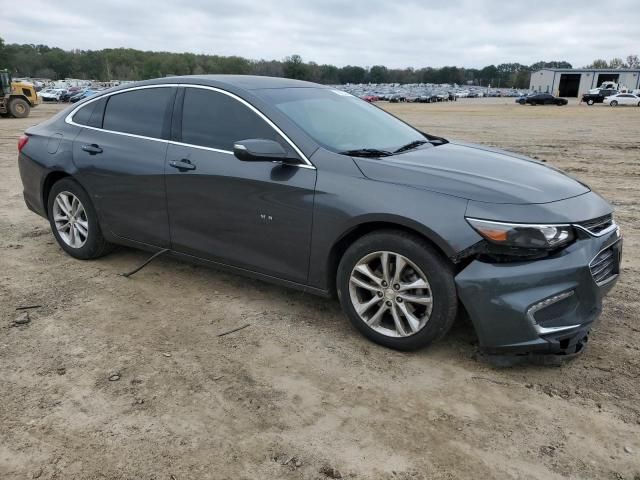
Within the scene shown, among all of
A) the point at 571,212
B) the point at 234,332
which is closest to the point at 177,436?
the point at 234,332

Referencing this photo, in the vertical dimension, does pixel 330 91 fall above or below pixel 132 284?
above

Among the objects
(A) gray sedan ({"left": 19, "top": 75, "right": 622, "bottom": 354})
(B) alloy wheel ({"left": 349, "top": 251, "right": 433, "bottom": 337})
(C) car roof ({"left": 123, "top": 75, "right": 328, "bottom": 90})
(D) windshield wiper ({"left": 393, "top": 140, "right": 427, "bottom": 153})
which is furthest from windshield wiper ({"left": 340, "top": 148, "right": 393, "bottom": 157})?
(C) car roof ({"left": 123, "top": 75, "right": 328, "bottom": 90})

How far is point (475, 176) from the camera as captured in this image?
133 inches

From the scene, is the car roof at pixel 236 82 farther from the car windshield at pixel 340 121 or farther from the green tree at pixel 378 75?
the green tree at pixel 378 75

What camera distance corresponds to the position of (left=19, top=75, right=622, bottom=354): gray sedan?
10.1ft

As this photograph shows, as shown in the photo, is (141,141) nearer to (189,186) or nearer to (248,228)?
(189,186)

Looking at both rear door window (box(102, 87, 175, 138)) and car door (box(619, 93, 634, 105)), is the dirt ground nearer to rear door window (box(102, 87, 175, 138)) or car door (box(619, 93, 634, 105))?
rear door window (box(102, 87, 175, 138))

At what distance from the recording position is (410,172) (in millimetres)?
3379

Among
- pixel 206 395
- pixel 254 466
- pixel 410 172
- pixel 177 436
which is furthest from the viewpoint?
Result: pixel 410 172

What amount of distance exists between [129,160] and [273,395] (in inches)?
96.2

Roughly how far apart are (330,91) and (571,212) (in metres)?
2.33

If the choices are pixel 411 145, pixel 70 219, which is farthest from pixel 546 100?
pixel 70 219

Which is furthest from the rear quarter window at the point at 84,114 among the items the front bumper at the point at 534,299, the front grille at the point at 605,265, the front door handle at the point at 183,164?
the front grille at the point at 605,265

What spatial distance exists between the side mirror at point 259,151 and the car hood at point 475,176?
0.53m
